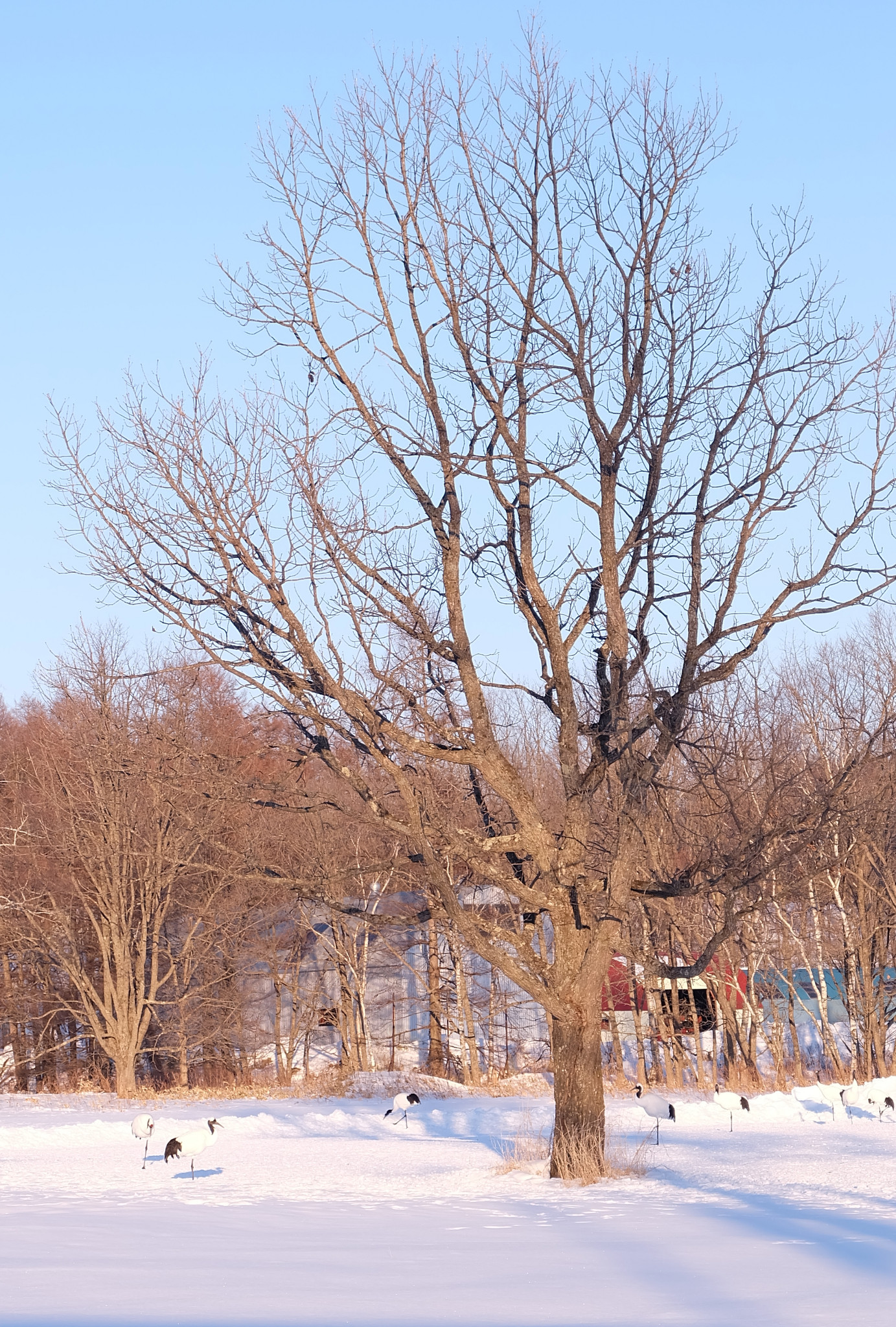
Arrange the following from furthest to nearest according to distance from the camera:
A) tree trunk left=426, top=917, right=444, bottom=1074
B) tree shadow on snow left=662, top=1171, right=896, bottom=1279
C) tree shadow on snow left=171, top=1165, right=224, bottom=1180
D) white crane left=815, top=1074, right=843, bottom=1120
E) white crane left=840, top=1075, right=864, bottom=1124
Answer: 1. tree trunk left=426, top=917, right=444, bottom=1074
2. white crane left=840, top=1075, right=864, bottom=1124
3. white crane left=815, top=1074, right=843, bottom=1120
4. tree shadow on snow left=171, top=1165, right=224, bottom=1180
5. tree shadow on snow left=662, top=1171, right=896, bottom=1279

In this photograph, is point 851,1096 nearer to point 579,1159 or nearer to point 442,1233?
point 579,1159

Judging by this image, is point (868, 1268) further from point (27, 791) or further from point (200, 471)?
point (27, 791)

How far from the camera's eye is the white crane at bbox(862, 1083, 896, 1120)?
17469 mm

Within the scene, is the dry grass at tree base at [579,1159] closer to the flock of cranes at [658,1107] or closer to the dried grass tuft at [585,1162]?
the dried grass tuft at [585,1162]

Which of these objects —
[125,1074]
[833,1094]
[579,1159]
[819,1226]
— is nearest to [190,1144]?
[579,1159]

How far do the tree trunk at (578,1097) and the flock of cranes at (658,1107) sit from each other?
1.96 meters

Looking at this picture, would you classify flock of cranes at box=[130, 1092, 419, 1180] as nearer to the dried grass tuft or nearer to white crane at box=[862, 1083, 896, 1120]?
the dried grass tuft

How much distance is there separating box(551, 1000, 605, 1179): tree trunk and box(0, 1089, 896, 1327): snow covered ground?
10.5 inches

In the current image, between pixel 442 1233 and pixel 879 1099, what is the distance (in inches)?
404

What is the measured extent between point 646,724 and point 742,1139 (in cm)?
713

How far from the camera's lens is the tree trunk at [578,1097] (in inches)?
457

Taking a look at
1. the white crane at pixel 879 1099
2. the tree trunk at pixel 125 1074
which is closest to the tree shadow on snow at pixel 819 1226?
the white crane at pixel 879 1099

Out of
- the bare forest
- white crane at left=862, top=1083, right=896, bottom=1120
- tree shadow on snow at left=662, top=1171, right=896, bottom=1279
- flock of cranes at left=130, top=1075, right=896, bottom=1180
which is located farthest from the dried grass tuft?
the bare forest

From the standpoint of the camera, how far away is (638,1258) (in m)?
7.85
